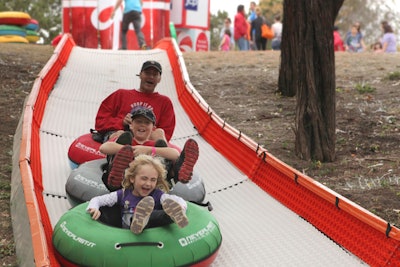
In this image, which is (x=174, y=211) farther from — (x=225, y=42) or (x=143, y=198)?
(x=225, y=42)

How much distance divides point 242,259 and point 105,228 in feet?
3.37

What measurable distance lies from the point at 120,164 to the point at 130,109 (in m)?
1.77

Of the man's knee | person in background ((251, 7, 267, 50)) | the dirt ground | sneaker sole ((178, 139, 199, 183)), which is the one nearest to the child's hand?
the dirt ground

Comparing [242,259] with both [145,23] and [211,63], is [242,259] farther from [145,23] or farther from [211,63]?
[145,23]

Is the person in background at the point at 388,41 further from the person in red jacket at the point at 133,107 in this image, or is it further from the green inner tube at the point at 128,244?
the green inner tube at the point at 128,244

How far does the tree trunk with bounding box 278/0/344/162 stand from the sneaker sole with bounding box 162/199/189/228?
9.83 ft

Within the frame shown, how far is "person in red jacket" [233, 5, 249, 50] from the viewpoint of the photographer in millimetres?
17791

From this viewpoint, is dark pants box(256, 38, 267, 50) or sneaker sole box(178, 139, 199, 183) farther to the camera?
dark pants box(256, 38, 267, 50)

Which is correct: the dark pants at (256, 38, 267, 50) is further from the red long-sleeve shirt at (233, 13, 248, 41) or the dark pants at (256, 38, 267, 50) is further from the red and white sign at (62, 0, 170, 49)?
the red and white sign at (62, 0, 170, 49)

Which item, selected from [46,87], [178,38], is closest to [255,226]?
[46,87]

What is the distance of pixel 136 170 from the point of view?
14.2 ft

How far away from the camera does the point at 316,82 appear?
22.6 feet

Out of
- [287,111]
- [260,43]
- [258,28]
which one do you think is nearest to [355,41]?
[260,43]

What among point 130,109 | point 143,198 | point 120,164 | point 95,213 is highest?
point 130,109
